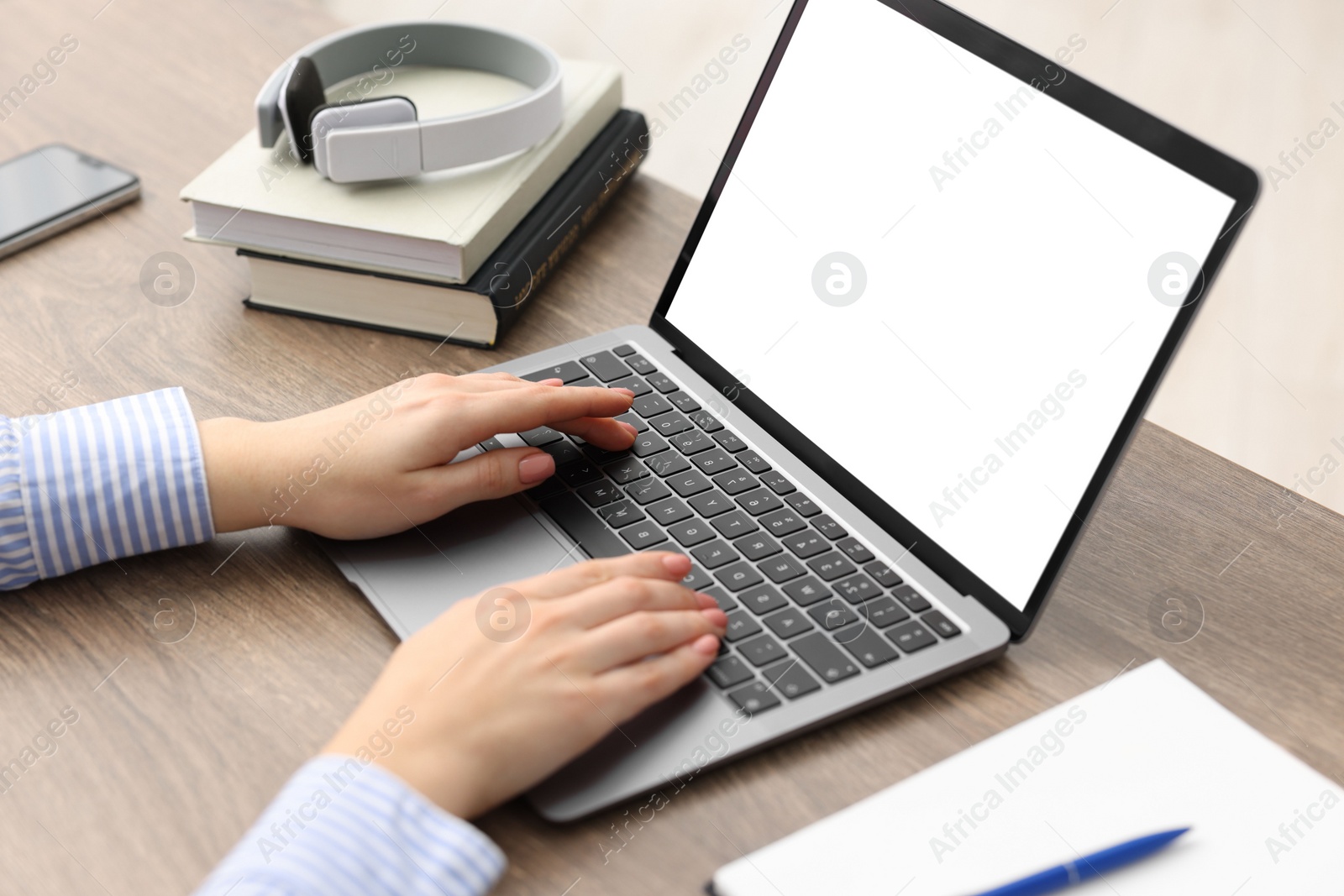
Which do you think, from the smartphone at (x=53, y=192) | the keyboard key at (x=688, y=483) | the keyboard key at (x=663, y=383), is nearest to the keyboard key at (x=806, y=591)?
the keyboard key at (x=688, y=483)

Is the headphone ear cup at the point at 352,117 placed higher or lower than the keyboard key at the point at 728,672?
lower

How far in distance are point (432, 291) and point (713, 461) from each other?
292mm

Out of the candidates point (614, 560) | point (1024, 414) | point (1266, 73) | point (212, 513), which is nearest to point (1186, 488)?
point (1024, 414)

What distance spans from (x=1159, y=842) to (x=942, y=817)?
105mm

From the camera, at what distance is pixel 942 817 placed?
1.95ft

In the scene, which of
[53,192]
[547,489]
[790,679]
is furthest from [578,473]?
[53,192]

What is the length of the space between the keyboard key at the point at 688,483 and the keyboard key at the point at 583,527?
59 mm

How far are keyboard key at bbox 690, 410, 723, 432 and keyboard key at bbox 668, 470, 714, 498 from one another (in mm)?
50

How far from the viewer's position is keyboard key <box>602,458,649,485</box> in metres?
0.79

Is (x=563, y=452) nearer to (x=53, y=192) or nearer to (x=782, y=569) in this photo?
(x=782, y=569)

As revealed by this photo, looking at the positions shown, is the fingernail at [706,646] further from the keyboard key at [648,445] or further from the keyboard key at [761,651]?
the keyboard key at [648,445]

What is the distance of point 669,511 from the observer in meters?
0.76

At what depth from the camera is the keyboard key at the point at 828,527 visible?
736 mm

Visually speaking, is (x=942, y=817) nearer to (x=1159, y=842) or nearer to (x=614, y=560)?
(x=1159, y=842)
